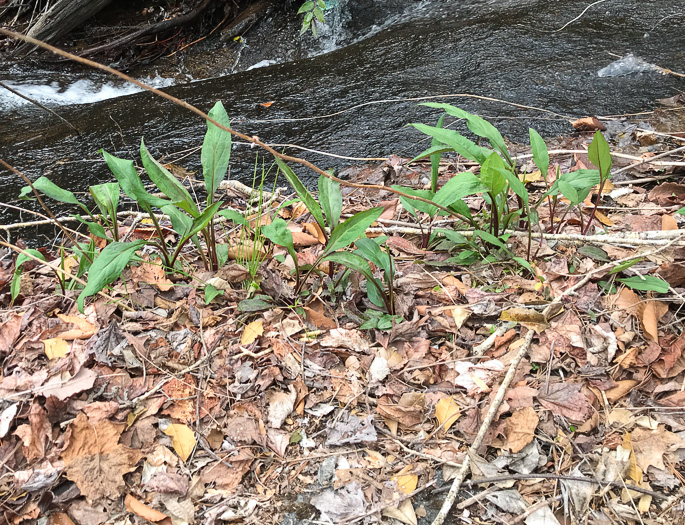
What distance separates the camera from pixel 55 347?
5.49 ft

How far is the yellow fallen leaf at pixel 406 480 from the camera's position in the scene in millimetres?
1354

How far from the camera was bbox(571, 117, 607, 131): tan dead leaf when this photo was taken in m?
2.96

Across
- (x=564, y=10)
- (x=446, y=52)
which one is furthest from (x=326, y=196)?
(x=564, y=10)

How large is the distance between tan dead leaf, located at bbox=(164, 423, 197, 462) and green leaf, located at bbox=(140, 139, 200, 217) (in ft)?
2.31

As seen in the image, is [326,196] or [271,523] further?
[326,196]

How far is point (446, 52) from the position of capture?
4.12 metres

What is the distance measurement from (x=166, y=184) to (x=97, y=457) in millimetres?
908

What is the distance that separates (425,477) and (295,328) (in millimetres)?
651

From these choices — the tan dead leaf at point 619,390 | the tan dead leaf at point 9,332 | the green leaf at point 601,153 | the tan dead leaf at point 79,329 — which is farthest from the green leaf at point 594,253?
the tan dead leaf at point 9,332

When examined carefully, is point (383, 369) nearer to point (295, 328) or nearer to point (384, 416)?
point (384, 416)

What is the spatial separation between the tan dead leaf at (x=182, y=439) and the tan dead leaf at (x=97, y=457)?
10cm

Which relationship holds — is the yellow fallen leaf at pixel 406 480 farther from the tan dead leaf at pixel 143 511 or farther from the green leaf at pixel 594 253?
the green leaf at pixel 594 253

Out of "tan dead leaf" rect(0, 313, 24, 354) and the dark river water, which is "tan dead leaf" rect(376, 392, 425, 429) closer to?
"tan dead leaf" rect(0, 313, 24, 354)

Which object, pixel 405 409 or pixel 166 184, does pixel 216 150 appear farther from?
pixel 405 409
